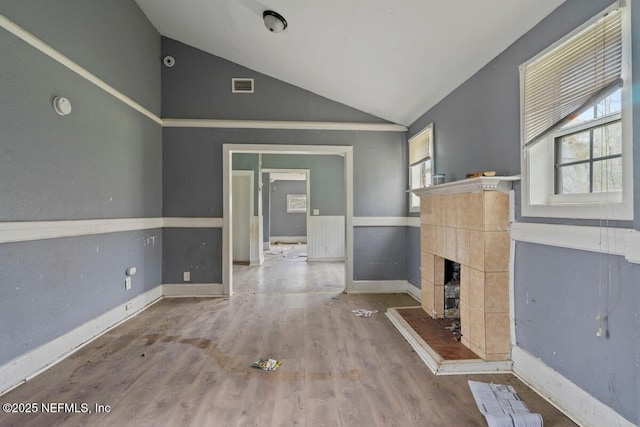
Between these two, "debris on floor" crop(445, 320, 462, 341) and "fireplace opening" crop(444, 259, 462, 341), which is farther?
"fireplace opening" crop(444, 259, 462, 341)

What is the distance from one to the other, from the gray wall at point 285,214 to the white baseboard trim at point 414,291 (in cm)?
773

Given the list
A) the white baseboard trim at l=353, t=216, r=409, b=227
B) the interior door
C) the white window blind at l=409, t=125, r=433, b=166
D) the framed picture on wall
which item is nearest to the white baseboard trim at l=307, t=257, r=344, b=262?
the interior door

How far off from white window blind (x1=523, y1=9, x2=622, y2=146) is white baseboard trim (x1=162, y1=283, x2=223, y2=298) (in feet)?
12.9

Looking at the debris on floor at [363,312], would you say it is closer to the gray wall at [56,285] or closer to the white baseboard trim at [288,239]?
the gray wall at [56,285]

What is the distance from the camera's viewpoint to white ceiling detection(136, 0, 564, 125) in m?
2.23

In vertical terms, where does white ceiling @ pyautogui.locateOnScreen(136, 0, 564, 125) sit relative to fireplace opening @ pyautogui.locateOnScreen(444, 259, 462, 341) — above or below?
above

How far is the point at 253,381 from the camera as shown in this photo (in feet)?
6.96

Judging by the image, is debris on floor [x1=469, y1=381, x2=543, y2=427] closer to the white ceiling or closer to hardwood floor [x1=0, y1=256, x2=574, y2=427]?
hardwood floor [x1=0, y1=256, x2=574, y2=427]

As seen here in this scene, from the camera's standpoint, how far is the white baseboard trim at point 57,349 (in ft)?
6.64

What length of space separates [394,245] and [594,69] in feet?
10.4

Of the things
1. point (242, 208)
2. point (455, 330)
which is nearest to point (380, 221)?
point (455, 330)

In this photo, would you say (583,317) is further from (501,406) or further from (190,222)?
(190,222)

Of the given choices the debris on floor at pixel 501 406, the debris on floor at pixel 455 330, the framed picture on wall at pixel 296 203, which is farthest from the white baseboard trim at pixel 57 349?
the framed picture on wall at pixel 296 203

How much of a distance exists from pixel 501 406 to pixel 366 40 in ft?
9.89
